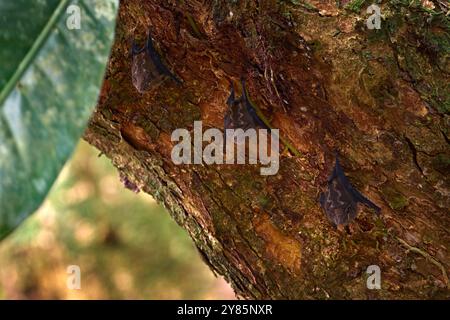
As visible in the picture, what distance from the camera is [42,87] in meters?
0.33

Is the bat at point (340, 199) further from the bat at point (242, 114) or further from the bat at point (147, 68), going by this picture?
the bat at point (147, 68)

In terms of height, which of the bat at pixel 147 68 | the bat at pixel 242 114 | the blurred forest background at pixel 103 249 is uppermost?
Answer: the bat at pixel 147 68

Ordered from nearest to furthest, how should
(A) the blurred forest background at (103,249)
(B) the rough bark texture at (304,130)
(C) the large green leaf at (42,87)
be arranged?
(C) the large green leaf at (42,87) → (B) the rough bark texture at (304,130) → (A) the blurred forest background at (103,249)

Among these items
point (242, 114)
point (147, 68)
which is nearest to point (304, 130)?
point (242, 114)

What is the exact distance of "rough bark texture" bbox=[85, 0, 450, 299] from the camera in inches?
23.0

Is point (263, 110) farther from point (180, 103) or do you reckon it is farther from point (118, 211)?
point (118, 211)

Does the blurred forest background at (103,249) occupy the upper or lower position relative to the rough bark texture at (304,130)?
lower

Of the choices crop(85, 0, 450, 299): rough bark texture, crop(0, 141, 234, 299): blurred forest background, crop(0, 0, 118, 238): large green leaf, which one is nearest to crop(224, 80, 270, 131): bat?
crop(85, 0, 450, 299): rough bark texture

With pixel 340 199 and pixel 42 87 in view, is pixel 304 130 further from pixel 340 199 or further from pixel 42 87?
pixel 42 87

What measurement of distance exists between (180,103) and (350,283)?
0.99 feet

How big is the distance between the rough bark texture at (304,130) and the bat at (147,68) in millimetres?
11

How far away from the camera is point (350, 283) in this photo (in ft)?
→ 2.36

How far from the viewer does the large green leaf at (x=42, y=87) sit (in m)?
0.31

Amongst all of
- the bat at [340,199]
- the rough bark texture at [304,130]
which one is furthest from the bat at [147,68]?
the bat at [340,199]
